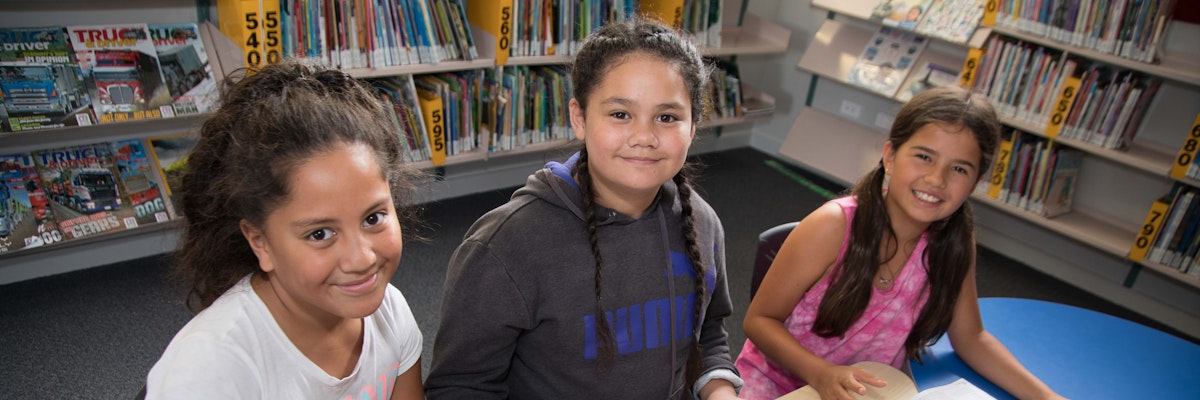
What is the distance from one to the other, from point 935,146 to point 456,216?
2313 millimetres

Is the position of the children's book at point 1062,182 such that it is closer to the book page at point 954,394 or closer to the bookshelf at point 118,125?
the bookshelf at point 118,125

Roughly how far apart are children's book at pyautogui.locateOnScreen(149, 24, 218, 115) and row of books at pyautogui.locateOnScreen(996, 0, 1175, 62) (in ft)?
10.4

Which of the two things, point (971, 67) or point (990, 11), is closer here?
point (990, 11)

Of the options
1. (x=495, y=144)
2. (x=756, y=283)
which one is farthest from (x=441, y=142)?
(x=756, y=283)

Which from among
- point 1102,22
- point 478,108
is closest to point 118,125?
point 478,108

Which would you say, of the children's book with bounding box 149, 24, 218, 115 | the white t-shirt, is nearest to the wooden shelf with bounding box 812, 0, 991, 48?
the children's book with bounding box 149, 24, 218, 115

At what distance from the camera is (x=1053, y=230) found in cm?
328

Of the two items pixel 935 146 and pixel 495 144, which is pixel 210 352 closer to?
pixel 935 146

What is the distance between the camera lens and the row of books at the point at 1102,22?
2709 millimetres

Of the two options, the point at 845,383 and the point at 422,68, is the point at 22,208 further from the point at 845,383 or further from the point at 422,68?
the point at 845,383

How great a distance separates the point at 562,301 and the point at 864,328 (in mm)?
714

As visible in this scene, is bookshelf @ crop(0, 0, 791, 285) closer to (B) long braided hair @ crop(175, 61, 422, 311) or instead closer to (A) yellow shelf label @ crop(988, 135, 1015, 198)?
(B) long braided hair @ crop(175, 61, 422, 311)

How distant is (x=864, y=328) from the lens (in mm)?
1487

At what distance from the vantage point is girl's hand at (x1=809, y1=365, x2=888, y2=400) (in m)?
1.19
